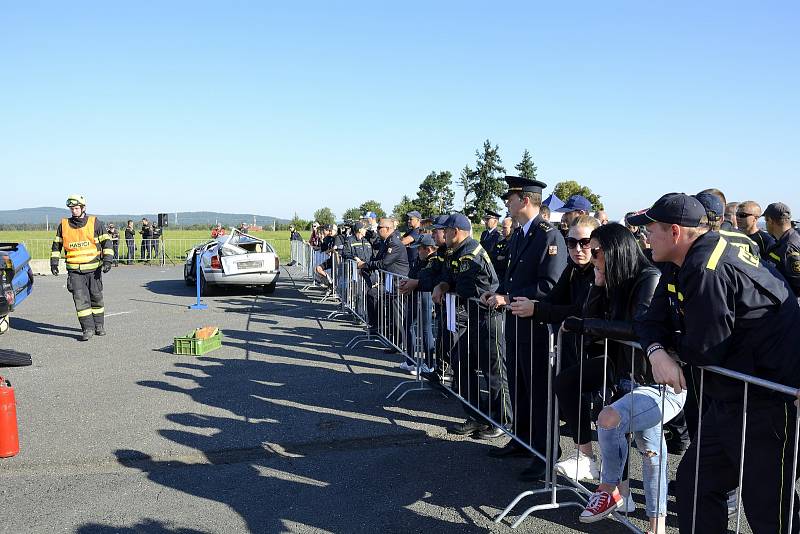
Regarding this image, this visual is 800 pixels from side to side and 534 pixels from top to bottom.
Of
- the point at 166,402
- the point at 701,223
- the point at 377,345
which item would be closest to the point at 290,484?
the point at 166,402

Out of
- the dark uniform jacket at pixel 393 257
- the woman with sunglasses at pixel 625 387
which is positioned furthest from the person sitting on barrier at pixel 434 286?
the woman with sunglasses at pixel 625 387

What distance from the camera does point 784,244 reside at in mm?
6223

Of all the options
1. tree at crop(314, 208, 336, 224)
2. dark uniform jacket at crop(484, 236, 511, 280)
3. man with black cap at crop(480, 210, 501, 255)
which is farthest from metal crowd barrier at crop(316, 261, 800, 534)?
tree at crop(314, 208, 336, 224)

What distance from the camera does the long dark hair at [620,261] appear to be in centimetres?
376

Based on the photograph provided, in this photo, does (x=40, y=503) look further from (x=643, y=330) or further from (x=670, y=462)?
(x=670, y=462)

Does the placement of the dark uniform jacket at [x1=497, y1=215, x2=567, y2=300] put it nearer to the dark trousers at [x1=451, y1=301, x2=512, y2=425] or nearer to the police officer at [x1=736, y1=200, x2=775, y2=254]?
the dark trousers at [x1=451, y1=301, x2=512, y2=425]

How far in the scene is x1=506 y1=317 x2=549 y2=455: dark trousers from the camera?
4.82m

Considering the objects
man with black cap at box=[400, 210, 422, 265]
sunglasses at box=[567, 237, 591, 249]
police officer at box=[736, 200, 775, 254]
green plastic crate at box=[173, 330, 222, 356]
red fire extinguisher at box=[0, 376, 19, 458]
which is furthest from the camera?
man with black cap at box=[400, 210, 422, 265]

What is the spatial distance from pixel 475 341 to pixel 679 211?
10.6ft

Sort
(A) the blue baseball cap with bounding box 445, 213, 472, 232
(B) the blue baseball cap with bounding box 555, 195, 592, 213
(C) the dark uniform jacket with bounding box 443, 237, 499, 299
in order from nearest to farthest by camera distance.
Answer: (C) the dark uniform jacket with bounding box 443, 237, 499, 299, (A) the blue baseball cap with bounding box 445, 213, 472, 232, (B) the blue baseball cap with bounding box 555, 195, 592, 213

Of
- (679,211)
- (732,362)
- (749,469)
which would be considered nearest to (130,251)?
(679,211)

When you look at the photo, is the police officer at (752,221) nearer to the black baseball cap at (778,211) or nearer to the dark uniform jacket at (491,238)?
the black baseball cap at (778,211)

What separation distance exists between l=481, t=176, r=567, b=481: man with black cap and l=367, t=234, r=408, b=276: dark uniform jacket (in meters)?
4.60

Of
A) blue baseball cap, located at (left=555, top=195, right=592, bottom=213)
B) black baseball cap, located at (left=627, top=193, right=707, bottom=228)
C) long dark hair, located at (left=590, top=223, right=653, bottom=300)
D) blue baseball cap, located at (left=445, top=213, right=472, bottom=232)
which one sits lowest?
long dark hair, located at (left=590, top=223, right=653, bottom=300)
